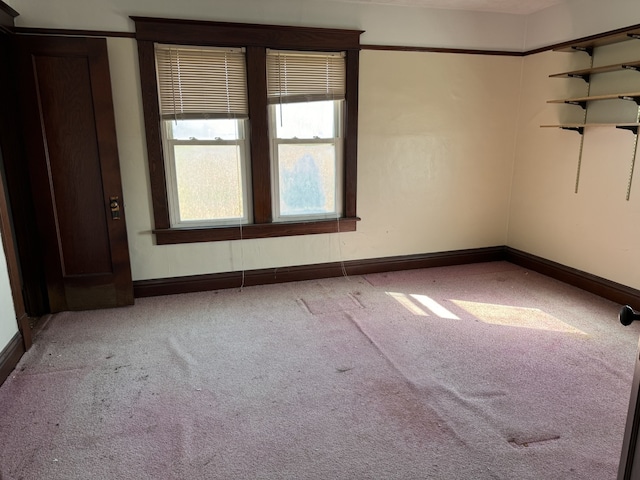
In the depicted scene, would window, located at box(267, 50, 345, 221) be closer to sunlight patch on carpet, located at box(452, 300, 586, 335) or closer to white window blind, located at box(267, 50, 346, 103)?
white window blind, located at box(267, 50, 346, 103)

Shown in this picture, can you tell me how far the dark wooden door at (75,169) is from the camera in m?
3.22

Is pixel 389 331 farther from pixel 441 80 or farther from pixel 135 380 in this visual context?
pixel 441 80

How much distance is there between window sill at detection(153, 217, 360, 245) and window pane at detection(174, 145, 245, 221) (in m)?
0.14

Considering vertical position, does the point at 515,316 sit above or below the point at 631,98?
below

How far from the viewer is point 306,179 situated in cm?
417

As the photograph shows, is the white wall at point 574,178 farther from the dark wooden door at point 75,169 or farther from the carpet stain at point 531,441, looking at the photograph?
the dark wooden door at point 75,169

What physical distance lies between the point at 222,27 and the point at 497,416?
11.4 feet

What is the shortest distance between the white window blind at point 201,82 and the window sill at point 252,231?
1001mm

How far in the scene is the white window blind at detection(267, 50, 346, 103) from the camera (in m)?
3.83

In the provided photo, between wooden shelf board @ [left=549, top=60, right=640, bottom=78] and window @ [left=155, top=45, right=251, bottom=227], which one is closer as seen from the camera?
wooden shelf board @ [left=549, top=60, right=640, bottom=78]

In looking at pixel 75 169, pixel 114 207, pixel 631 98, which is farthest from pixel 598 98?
pixel 75 169

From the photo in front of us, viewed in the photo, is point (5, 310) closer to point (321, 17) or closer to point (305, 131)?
point (305, 131)

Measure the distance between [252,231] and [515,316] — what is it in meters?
2.39

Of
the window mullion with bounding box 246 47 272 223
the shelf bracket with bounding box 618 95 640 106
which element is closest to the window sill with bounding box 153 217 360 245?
the window mullion with bounding box 246 47 272 223
